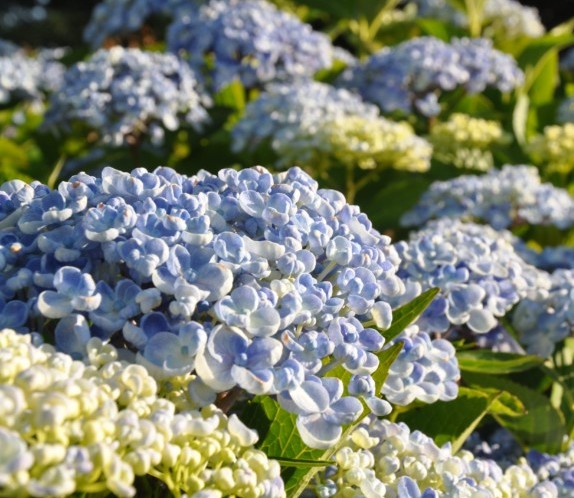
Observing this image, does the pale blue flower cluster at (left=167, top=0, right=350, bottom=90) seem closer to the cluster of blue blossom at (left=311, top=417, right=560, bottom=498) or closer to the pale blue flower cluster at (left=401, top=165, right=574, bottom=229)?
the pale blue flower cluster at (left=401, top=165, right=574, bottom=229)

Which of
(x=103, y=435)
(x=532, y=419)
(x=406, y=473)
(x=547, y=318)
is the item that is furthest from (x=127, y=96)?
(x=103, y=435)

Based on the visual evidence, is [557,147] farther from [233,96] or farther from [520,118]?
[233,96]

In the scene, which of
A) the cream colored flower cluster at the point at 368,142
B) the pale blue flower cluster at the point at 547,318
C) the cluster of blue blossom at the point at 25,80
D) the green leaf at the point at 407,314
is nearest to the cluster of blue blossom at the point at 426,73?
the cream colored flower cluster at the point at 368,142

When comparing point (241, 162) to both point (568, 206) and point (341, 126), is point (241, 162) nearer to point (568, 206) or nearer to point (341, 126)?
point (341, 126)

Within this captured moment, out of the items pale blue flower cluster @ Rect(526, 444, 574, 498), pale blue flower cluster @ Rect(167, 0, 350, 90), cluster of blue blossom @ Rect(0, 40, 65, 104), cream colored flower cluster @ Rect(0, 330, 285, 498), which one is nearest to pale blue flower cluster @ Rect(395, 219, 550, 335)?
pale blue flower cluster @ Rect(526, 444, 574, 498)

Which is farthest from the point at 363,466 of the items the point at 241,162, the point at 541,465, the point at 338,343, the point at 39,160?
the point at 39,160

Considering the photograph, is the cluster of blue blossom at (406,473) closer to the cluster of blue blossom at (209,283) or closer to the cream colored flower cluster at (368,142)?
the cluster of blue blossom at (209,283)
